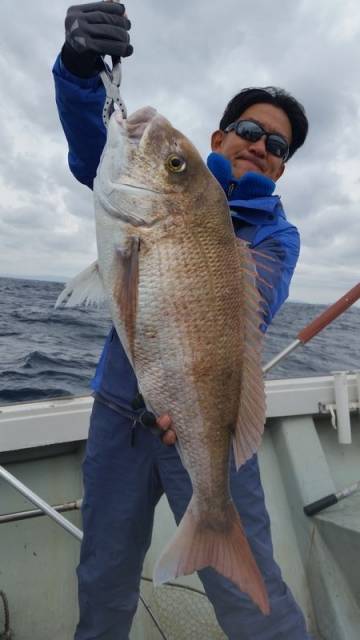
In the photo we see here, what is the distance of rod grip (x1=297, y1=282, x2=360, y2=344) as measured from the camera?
3.65m

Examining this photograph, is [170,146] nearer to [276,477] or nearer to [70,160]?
[70,160]

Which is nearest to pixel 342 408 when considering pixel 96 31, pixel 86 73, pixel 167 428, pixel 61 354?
pixel 167 428

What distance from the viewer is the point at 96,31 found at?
1960mm

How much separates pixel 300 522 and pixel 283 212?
2.28 meters

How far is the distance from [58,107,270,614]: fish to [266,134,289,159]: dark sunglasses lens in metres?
0.97

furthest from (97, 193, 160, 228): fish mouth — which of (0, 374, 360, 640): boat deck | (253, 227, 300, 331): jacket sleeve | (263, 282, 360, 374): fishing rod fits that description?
(263, 282, 360, 374): fishing rod

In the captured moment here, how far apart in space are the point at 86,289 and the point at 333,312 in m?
2.21

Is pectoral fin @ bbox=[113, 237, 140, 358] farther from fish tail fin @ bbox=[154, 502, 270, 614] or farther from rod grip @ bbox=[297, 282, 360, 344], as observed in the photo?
rod grip @ bbox=[297, 282, 360, 344]

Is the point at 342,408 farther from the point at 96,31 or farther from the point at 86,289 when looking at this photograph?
the point at 96,31

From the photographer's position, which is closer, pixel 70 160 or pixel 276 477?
pixel 70 160

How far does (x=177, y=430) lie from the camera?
198 cm

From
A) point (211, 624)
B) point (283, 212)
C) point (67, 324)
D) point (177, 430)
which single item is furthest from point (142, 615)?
point (67, 324)

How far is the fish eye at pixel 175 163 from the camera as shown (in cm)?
194

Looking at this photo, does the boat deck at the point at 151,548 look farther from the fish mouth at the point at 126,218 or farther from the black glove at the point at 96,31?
the black glove at the point at 96,31
